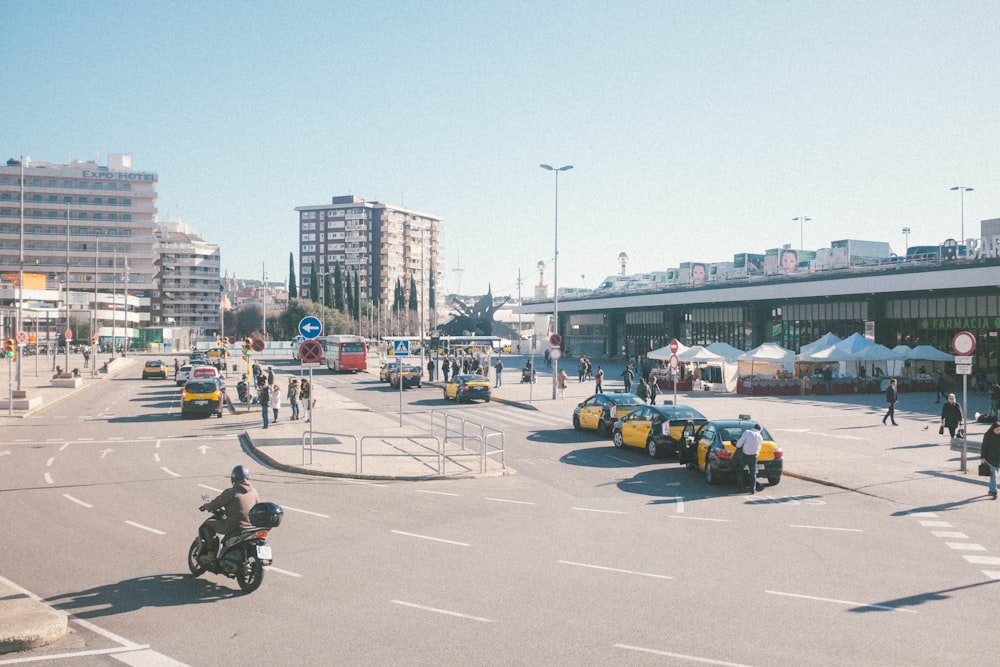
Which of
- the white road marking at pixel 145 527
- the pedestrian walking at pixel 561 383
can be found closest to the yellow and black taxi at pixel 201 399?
the pedestrian walking at pixel 561 383

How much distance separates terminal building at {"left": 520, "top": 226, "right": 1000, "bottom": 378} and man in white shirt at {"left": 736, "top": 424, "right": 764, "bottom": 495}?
33.5 meters

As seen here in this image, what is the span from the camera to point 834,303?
192ft

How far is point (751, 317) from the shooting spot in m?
66.4

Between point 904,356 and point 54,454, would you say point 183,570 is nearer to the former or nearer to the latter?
point 54,454

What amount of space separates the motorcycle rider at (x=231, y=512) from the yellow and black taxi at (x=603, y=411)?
17149mm

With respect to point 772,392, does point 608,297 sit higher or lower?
higher

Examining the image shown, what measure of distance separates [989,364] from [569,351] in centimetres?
4973

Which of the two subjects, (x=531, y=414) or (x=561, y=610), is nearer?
(x=561, y=610)

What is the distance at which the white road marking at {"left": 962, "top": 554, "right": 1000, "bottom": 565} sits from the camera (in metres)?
11.6

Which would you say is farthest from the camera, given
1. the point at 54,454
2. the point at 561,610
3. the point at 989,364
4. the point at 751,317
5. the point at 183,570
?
the point at 751,317

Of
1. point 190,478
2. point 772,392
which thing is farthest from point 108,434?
point 772,392

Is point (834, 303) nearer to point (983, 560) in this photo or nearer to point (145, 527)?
point (983, 560)

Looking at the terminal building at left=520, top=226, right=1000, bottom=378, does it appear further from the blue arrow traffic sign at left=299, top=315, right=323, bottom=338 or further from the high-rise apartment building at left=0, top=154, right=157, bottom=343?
the high-rise apartment building at left=0, top=154, right=157, bottom=343

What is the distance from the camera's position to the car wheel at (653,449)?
21.9 metres
